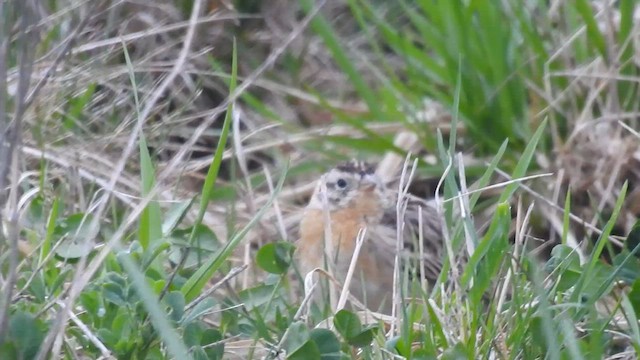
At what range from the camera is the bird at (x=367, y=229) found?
11.6 ft

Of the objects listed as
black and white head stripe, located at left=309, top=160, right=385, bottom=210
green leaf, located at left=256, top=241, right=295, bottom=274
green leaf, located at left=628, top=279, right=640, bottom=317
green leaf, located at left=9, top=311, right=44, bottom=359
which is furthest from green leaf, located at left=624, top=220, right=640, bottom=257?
black and white head stripe, located at left=309, top=160, right=385, bottom=210

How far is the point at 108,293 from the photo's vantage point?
7.82 feet

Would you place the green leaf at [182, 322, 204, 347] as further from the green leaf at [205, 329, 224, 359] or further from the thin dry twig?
the thin dry twig

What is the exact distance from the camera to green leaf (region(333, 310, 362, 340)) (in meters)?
2.47

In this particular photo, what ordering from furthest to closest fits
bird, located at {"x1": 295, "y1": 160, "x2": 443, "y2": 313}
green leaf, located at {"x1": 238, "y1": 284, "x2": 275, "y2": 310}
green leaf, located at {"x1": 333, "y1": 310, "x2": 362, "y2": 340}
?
bird, located at {"x1": 295, "y1": 160, "x2": 443, "y2": 313} → green leaf, located at {"x1": 238, "y1": 284, "x2": 275, "y2": 310} → green leaf, located at {"x1": 333, "y1": 310, "x2": 362, "y2": 340}

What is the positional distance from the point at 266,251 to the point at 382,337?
35 centimetres

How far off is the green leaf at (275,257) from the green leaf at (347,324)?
0.96 ft

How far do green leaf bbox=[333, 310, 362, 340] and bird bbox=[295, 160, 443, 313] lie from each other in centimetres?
83

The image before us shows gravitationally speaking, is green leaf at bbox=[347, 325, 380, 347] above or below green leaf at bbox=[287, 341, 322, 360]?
below

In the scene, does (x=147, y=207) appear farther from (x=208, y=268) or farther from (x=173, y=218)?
(x=208, y=268)

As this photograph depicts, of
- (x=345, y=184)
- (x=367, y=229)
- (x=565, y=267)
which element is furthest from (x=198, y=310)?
(x=345, y=184)

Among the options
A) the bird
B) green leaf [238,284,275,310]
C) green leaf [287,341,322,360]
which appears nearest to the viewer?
green leaf [287,341,322,360]

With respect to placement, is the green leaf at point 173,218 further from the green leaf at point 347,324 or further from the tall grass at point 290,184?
the green leaf at point 347,324

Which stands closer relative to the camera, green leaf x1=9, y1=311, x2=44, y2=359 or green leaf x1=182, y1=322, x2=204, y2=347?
green leaf x1=9, y1=311, x2=44, y2=359
